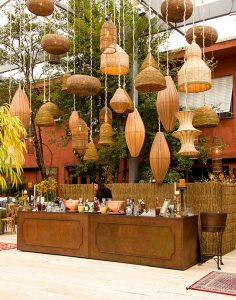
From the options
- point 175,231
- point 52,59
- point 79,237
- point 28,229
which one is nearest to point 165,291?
point 175,231

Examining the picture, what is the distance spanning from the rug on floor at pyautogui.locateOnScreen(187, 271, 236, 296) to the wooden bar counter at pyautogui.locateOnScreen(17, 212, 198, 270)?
55 centimetres

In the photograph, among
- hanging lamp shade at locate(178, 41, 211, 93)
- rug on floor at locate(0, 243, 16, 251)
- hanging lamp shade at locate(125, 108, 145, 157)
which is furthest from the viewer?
rug on floor at locate(0, 243, 16, 251)

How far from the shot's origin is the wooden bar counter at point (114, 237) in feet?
20.0

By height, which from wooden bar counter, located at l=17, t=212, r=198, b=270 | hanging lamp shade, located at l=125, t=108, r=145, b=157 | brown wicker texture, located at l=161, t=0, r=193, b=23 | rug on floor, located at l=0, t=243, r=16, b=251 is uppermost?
brown wicker texture, located at l=161, t=0, r=193, b=23

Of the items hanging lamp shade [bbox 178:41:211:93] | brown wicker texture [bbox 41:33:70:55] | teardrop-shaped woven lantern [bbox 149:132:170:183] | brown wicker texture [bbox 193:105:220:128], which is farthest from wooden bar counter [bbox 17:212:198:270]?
brown wicker texture [bbox 41:33:70:55]

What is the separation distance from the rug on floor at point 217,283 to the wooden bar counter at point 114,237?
21.8 inches

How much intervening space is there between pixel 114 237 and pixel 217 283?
1923 millimetres

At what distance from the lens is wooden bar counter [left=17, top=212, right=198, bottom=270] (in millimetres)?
6082

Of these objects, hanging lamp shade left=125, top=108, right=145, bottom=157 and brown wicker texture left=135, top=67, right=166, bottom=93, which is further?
hanging lamp shade left=125, top=108, right=145, bottom=157

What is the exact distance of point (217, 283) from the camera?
17.0 feet

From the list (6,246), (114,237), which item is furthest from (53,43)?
(6,246)

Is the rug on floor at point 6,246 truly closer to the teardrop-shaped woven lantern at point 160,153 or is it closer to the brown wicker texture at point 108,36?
the teardrop-shaped woven lantern at point 160,153

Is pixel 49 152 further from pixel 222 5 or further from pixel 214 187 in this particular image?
pixel 214 187

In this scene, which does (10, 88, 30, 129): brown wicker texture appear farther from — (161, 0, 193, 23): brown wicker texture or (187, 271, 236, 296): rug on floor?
(187, 271, 236, 296): rug on floor
